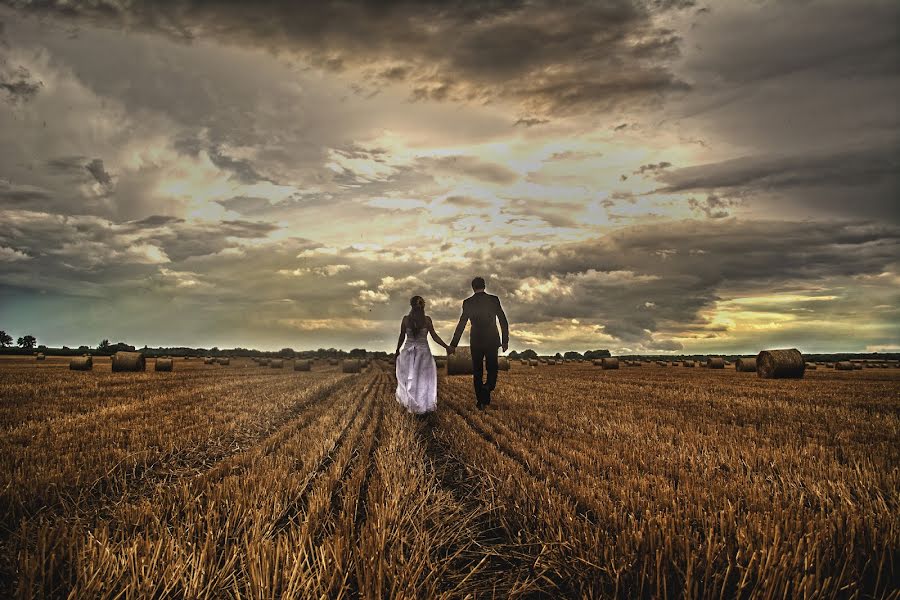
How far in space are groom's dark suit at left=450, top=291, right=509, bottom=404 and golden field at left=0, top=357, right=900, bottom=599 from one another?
138 centimetres

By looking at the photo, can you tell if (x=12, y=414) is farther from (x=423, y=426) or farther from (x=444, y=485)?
(x=444, y=485)

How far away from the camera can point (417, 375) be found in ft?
38.7

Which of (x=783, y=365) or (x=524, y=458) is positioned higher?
(x=783, y=365)

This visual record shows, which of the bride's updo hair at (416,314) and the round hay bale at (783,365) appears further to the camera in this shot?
the round hay bale at (783,365)

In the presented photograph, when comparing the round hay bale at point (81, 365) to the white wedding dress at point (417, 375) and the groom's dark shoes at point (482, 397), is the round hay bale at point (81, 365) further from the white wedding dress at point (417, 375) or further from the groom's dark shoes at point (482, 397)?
the groom's dark shoes at point (482, 397)

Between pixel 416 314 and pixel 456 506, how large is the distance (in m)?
7.79

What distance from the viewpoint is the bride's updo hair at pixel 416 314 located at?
1188cm

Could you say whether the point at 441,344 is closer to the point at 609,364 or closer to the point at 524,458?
the point at 524,458

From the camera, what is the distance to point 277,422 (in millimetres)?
10633

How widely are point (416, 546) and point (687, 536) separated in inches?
60.9

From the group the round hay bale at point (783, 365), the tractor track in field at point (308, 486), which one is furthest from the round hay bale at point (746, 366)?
the tractor track in field at point (308, 486)

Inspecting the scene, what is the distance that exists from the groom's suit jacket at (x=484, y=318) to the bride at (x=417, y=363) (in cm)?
78

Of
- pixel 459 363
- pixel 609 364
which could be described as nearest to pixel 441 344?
pixel 459 363

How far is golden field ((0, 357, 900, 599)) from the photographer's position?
279 cm
